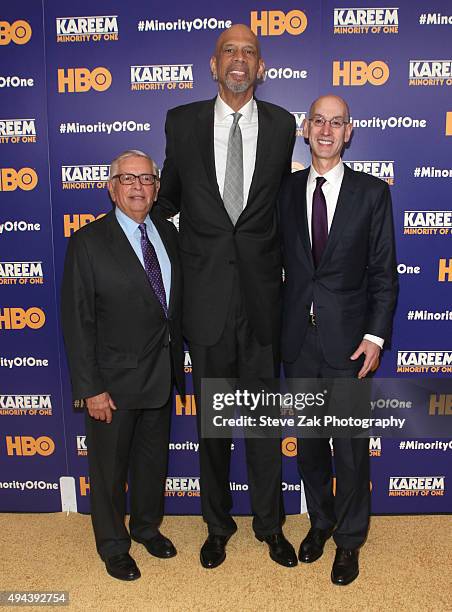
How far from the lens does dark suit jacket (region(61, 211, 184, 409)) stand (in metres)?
2.45

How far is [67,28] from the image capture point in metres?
2.93

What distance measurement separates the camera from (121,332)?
8.27ft

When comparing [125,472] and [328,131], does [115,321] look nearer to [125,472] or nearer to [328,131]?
[125,472]

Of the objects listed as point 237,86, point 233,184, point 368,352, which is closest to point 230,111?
point 237,86

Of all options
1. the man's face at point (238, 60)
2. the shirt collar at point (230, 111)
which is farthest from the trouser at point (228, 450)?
the man's face at point (238, 60)

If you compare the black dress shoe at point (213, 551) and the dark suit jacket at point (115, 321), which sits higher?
the dark suit jacket at point (115, 321)

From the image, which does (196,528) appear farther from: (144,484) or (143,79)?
(143,79)

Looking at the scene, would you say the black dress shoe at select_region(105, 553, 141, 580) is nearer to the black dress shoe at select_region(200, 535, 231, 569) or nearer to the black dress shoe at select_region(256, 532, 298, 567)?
the black dress shoe at select_region(200, 535, 231, 569)

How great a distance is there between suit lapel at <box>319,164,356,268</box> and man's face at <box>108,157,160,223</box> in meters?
0.79

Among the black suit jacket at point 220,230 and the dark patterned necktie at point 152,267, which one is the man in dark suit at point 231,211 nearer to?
the black suit jacket at point 220,230

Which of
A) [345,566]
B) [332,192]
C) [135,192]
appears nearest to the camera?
[135,192]

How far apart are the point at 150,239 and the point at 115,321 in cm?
40

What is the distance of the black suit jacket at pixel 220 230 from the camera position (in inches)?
98.7

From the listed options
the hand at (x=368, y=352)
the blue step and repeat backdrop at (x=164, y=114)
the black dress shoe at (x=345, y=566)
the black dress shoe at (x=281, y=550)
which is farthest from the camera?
the blue step and repeat backdrop at (x=164, y=114)
